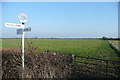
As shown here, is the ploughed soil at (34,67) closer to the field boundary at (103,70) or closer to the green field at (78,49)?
the green field at (78,49)

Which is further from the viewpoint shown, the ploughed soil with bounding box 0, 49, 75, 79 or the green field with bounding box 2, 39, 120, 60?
the green field with bounding box 2, 39, 120, 60

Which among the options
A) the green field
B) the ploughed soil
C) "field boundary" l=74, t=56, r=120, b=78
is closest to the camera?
the ploughed soil

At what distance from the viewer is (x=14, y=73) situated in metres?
4.15

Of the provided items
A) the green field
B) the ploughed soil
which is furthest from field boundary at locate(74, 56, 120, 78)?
the green field

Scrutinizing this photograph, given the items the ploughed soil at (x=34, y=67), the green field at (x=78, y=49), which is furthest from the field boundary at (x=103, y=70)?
the green field at (x=78, y=49)

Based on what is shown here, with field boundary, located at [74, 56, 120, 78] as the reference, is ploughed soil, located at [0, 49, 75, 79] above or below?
above

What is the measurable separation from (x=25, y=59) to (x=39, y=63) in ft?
2.14

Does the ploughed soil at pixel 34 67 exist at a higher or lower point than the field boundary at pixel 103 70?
higher

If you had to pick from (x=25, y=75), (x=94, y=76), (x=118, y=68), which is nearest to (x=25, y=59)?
(x=25, y=75)

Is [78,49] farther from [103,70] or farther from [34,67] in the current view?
[34,67]

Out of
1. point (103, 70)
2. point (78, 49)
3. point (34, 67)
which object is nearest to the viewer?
A: point (34, 67)

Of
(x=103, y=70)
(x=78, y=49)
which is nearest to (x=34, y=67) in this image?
(x=103, y=70)

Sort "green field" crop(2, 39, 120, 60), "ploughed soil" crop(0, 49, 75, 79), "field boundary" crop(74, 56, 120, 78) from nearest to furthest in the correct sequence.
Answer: "ploughed soil" crop(0, 49, 75, 79), "field boundary" crop(74, 56, 120, 78), "green field" crop(2, 39, 120, 60)

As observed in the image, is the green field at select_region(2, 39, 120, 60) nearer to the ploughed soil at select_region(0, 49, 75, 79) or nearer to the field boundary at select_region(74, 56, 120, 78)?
the ploughed soil at select_region(0, 49, 75, 79)
